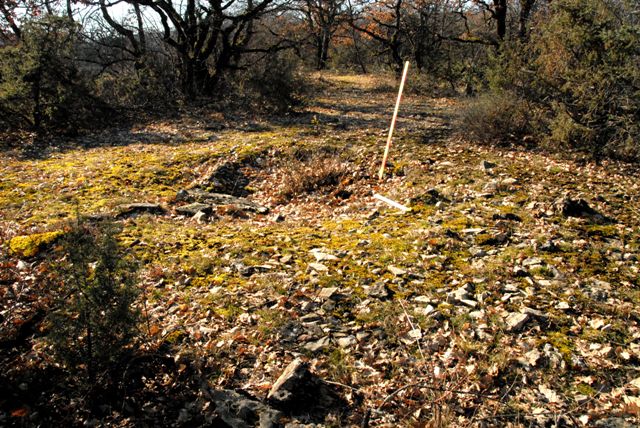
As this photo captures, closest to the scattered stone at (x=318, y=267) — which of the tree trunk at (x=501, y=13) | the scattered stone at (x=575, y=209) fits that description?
the scattered stone at (x=575, y=209)

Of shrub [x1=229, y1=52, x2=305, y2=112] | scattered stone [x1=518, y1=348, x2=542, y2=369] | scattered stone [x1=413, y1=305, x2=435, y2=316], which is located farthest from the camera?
shrub [x1=229, y1=52, x2=305, y2=112]

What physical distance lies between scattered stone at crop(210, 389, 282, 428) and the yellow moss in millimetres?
3373

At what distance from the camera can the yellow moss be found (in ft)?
16.8

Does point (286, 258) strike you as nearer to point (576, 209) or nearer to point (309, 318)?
point (309, 318)

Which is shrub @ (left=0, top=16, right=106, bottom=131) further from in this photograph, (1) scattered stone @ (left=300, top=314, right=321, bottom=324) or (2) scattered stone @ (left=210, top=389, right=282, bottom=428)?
(2) scattered stone @ (left=210, top=389, right=282, bottom=428)

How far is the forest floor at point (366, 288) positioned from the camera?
319 cm

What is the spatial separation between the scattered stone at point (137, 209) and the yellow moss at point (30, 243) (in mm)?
1240

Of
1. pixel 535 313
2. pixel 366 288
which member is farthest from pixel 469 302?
pixel 366 288

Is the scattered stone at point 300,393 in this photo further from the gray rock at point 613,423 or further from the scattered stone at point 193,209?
the scattered stone at point 193,209

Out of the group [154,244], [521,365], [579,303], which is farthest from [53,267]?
[579,303]

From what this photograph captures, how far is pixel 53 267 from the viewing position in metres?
3.18

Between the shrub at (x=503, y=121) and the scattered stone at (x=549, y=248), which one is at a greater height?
the shrub at (x=503, y=121)

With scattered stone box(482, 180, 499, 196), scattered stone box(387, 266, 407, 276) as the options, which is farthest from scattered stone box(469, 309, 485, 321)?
scattered stone box(482, 180, 499, 196)

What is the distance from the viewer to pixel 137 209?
6.81m
